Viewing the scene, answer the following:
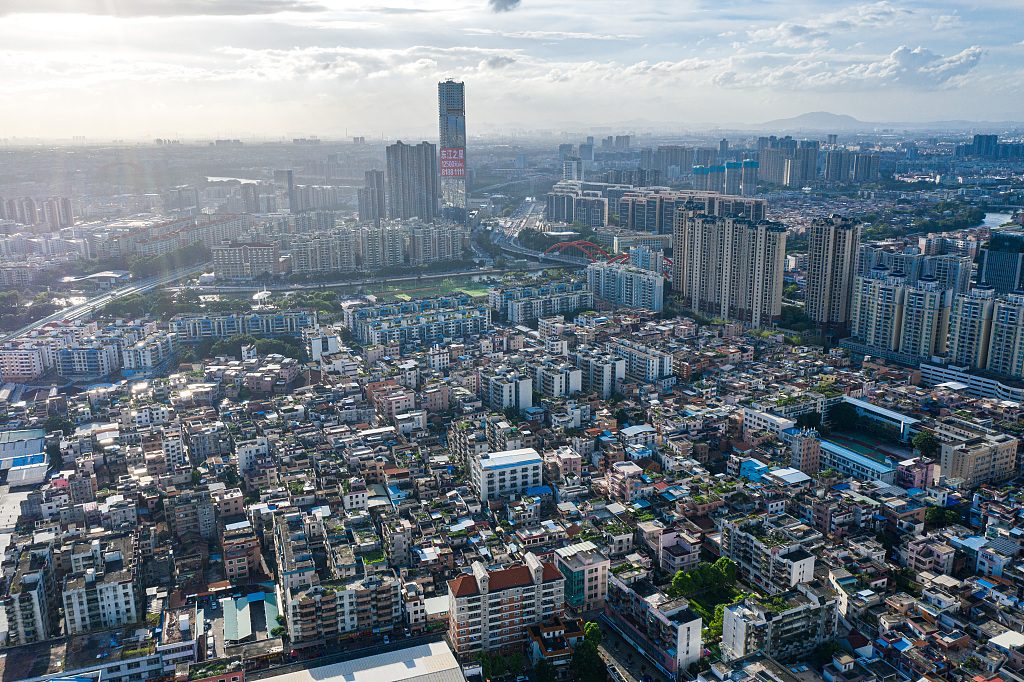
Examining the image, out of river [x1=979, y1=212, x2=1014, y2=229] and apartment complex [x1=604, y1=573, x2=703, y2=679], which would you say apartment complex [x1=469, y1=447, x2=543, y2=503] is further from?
river [x1=979, y1=212, x2=1014, y2=229]

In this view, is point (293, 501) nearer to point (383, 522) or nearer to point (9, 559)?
point (383, 522)

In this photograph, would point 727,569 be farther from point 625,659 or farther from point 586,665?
point 586,665

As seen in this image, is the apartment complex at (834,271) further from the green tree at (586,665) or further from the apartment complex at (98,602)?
the apartment complex at (98,602)

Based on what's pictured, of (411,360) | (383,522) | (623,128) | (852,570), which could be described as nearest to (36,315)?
Result: (411,360)

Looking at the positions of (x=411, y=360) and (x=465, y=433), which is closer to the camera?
(x=465, y=433)

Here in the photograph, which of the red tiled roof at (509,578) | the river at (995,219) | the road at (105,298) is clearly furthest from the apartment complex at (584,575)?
the river at (995,219)

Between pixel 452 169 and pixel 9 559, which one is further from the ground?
pixel 452 169
